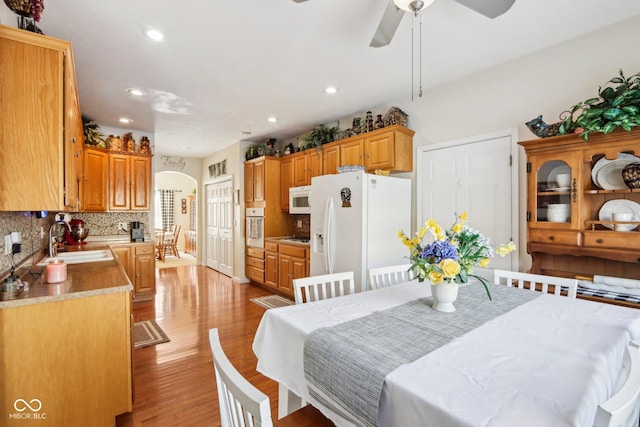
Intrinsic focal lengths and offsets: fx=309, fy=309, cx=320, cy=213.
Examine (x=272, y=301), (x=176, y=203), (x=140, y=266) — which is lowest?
(x=272, y=301)

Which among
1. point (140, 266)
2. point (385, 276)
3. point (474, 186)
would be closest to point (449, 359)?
point (385, 276)

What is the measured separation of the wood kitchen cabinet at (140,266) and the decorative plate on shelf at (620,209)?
205 inches

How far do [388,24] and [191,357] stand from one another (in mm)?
3080

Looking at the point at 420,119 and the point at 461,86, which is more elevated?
the point at 461,86

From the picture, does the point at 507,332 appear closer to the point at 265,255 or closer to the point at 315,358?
the point at 315,358

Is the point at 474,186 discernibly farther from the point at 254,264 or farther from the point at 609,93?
the point at 254,264

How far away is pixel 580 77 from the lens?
2445 millimetres

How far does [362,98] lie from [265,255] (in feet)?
9.62

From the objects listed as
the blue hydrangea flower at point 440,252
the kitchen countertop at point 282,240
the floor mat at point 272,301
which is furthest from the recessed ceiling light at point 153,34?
the floor mat at point 272,301

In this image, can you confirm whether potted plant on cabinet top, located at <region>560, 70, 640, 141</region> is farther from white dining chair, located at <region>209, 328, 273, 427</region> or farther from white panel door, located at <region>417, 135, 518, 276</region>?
white dining chair, located at <region>209, 328, 273, 427</region>

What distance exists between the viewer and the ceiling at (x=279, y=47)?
6.87 ft

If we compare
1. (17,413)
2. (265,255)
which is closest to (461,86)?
(265,255)

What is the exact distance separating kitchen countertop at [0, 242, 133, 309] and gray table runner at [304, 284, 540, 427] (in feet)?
4.55

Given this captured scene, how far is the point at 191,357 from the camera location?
282cm
